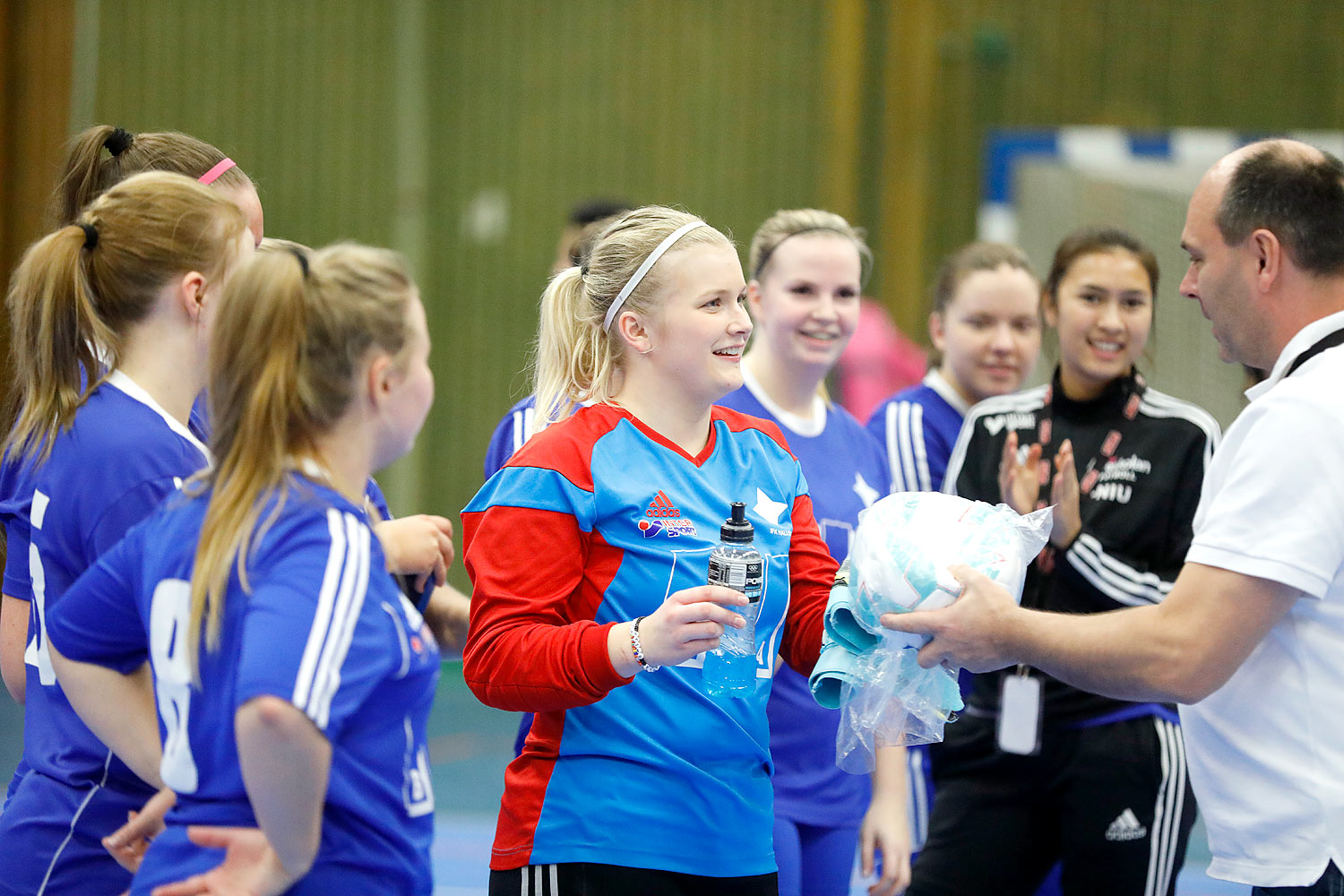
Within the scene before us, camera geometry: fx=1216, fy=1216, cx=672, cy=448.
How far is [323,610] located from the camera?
1477mm

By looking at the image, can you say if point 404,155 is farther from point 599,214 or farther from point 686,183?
point 599,214

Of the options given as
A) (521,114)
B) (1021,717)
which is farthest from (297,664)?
(521,114)

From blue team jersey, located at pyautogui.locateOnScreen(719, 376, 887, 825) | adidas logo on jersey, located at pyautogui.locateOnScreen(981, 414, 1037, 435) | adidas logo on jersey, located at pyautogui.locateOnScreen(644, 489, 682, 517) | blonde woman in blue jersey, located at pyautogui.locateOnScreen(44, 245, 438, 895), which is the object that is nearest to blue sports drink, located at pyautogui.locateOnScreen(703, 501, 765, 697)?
adidas logo on jersey, located at pyautogui.locateOnScreen(644, 489, 682, 517)

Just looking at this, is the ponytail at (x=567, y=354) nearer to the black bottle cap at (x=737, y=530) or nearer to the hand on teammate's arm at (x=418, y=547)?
the hand on teammate's arm at (x=418, y=547)

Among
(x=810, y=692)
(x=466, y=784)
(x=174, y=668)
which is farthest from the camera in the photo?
(x=466, y=784)

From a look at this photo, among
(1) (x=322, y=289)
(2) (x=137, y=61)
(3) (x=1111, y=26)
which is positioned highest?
(3) (x=1111, y=26)

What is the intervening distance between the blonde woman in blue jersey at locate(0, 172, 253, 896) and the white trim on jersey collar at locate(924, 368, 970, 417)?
2214 millimetres

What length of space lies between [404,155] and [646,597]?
23.3ft

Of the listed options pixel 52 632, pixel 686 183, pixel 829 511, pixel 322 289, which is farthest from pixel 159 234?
pixel 686 183

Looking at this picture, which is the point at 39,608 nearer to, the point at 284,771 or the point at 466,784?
the point at 284,771

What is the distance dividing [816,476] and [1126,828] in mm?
1057

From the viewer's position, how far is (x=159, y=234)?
6.35 feet

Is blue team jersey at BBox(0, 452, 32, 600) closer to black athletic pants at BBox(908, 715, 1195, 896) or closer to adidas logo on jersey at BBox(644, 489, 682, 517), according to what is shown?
adidas logo on jersey at BBox(644, 489, 682, 517)

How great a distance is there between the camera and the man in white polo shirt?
1907 mm
